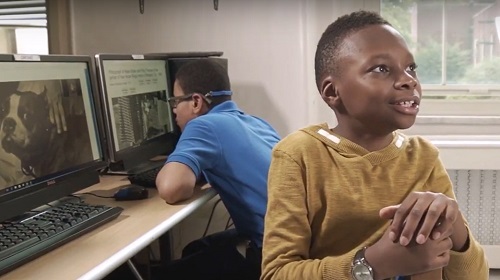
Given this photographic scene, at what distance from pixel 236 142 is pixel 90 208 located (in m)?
0.48

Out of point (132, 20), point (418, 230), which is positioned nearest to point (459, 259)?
point (418, 230)

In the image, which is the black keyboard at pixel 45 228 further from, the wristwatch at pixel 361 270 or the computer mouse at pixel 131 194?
the wristwatch at pixel 361 270

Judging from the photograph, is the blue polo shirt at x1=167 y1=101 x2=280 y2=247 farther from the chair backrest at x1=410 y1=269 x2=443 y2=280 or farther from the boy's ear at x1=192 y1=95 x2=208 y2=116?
the chair backrest at x1=410 y1=269 x2=443 y2=280

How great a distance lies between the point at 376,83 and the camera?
39.0 inches

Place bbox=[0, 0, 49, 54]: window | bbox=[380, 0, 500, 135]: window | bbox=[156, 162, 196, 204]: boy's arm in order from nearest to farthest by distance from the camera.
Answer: bbox=[156, 162, 196, 204]: boy's arm → bbox=[380, 0, 500, 135]: window → bbox=[0, 0, 49, 54]: window

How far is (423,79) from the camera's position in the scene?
104 inches

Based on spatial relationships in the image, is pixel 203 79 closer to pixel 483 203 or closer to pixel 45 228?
pixel 45 228

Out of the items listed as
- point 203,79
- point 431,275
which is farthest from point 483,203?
point 431,275

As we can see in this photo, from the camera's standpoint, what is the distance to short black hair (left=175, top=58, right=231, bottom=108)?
1.96 meters

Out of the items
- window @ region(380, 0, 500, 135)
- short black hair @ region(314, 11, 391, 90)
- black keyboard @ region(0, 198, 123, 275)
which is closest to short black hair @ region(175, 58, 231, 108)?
black keyboard @ region(0, 198, 123, 275)

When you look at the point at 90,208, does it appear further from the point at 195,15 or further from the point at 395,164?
the point at 195,15

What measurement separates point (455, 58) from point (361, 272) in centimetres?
196

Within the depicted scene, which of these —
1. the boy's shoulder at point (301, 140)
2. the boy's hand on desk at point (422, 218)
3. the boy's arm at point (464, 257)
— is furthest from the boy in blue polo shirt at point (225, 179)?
the boy's hand on desk at point (422, 218)

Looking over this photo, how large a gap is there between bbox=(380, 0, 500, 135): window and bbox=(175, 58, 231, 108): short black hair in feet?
3.18
